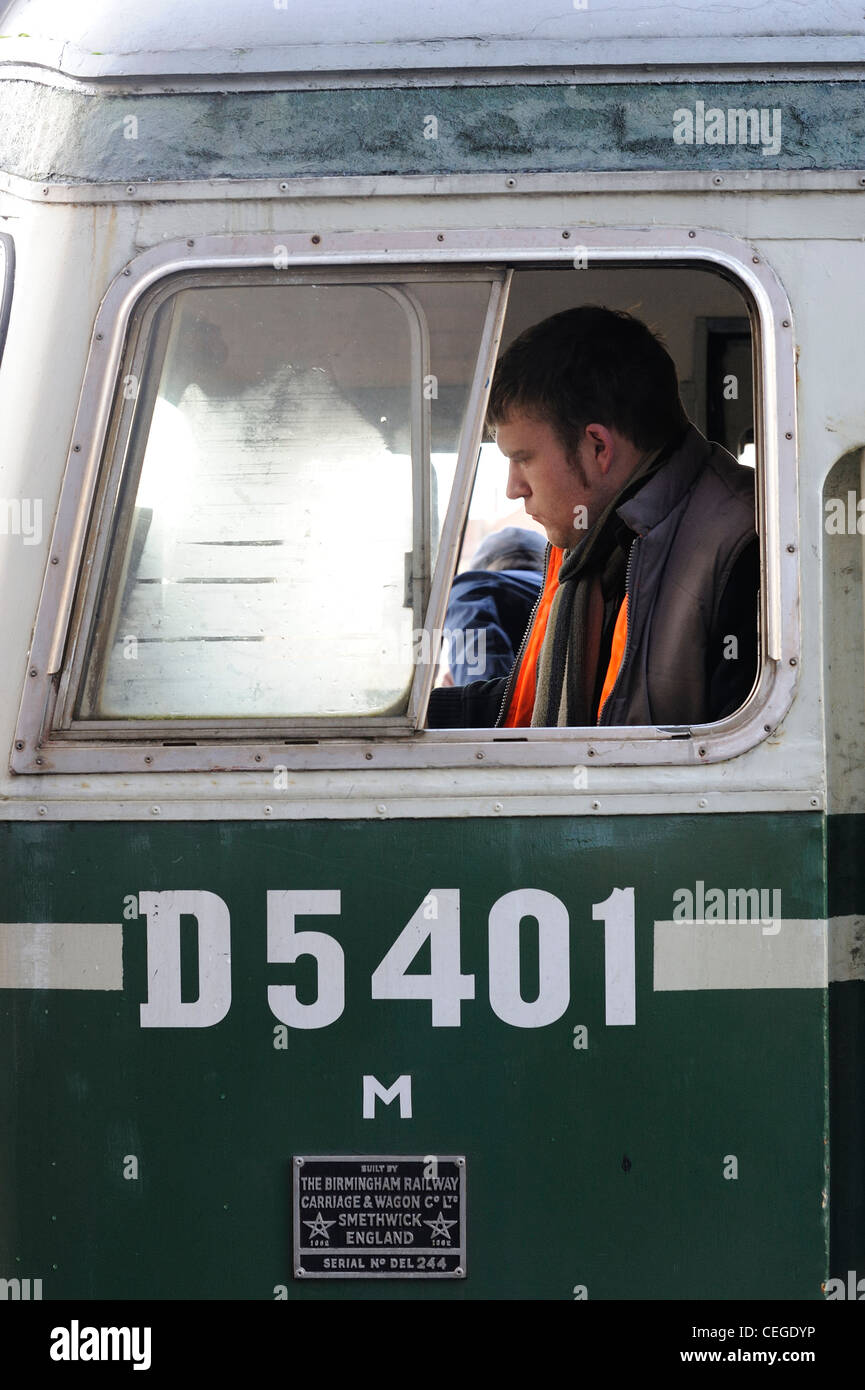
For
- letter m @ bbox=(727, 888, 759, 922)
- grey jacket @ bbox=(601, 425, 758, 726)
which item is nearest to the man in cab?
grey jacket @ bbox=(601, 425, 758, 726)

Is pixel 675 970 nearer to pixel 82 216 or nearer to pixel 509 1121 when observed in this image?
pixel 509 1121

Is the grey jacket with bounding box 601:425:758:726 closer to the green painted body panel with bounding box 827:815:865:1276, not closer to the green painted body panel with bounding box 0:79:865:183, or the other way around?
the green painted body panel with bounding box 827:815:865:1276

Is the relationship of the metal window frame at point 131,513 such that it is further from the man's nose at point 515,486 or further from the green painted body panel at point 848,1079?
the green painted body panel at point 848,1079

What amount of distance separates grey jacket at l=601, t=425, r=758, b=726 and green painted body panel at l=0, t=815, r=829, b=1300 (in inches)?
9.4

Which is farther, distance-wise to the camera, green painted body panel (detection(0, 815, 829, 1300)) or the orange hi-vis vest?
the orange hi-vis vest

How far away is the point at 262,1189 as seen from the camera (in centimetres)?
199

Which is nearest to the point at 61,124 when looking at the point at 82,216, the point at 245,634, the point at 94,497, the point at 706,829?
the point at 82,216

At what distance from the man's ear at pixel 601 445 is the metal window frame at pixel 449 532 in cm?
48

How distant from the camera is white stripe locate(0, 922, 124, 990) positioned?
1.98 meters

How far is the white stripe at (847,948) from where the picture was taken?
203 centimetres

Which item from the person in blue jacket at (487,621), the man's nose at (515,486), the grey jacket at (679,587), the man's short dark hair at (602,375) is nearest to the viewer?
the grey jacket at (679,587)

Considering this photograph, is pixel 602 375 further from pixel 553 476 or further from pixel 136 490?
pixel 136 490

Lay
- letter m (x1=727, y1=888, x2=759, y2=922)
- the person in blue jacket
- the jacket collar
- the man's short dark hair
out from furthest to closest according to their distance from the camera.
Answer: the person in blue jacket
the man's short dark hair
the jacket collar
letter m (x1=727, y1=888, x2=759, y2=922)

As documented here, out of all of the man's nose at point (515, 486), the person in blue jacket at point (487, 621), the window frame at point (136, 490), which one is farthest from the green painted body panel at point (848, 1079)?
the person in blue jacket at point (487, 621)
